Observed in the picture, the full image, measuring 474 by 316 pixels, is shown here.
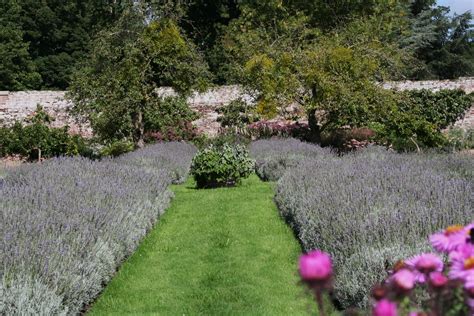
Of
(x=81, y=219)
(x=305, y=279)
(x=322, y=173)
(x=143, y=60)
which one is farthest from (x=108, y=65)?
(x=305, y=279)

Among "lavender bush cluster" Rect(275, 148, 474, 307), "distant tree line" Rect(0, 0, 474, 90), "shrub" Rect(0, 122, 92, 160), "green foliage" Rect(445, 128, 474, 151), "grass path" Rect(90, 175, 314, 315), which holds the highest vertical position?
"distant tree line" Rect(0, 0, 474, 90)

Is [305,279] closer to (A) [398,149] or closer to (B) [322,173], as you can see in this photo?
(B) [322,173]

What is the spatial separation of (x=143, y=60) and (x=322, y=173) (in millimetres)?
9929

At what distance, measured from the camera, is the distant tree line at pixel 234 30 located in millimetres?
18641

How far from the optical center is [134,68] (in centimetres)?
1566

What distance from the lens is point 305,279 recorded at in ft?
3.61

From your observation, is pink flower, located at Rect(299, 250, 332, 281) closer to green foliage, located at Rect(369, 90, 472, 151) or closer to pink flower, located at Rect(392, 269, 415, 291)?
pink flower, located at Rect(392, 269, 415, 291)

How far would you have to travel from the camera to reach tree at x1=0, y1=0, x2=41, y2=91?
3406 cm

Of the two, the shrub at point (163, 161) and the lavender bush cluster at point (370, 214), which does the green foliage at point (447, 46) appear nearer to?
the shrub at point (163, 161)

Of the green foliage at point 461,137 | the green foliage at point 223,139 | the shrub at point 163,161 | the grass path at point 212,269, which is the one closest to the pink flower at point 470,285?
the grass path at point 212,269

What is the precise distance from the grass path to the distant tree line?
10.4 meters

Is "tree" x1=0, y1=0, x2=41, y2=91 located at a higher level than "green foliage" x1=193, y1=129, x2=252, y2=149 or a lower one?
higher

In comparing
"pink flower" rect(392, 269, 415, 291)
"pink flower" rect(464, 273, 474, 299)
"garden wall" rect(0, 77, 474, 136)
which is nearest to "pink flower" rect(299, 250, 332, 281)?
"pink flower" rect(392, 269, 415, 291)

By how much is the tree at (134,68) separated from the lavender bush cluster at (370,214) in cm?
965
